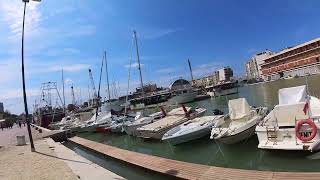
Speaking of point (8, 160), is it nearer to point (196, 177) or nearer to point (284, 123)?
point (196, 177)

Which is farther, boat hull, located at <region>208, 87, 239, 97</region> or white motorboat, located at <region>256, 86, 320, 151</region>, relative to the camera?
boat hull, located at <region>208, 87, 239, 97</region>

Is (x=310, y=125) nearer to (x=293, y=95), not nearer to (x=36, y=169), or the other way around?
(x=293, y=95)

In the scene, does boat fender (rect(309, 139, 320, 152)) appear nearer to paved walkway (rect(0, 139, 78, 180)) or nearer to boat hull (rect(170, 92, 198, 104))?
paved walkway (rect(0, 139, 78, 180))

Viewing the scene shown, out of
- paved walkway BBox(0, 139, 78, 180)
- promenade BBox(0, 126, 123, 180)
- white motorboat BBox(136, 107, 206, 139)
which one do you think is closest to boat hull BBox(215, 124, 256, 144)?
promenade BBox(0, 126, 123, 180)

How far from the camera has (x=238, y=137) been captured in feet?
71.9

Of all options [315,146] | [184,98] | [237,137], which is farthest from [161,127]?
[184,98]

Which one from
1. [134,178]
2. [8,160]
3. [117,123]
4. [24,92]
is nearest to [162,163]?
[134,178]

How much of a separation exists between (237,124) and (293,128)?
6.29 m

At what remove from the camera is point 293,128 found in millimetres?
17328

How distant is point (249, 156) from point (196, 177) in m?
5.74

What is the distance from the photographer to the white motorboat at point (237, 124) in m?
21.8

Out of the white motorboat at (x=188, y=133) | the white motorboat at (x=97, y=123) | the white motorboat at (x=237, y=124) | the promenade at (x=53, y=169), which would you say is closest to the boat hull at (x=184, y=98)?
the white motorboat at (x=97, y=123)

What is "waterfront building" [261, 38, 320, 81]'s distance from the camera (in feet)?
442

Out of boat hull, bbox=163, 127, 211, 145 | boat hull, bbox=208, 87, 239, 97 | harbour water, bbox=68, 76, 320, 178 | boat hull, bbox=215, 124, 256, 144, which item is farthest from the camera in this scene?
boat hull, bbox=208, 87, 239, 97
